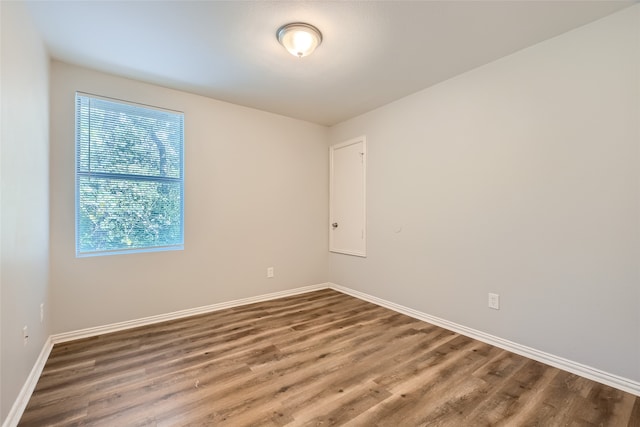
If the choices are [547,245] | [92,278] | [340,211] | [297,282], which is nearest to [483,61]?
[547,245]

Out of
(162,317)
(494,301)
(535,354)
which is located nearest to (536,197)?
(494,301)

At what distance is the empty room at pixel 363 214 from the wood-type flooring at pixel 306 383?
0.05 feet

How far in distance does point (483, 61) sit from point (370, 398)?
2855 mm

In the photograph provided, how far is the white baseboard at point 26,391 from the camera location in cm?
150

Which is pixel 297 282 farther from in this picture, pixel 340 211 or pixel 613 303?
pixel 613 303

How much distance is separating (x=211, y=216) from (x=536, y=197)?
319 cm

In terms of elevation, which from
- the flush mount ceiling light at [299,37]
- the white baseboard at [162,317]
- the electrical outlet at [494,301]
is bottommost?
the white baseboard at [162,317]

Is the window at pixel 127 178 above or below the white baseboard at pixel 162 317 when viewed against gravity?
above

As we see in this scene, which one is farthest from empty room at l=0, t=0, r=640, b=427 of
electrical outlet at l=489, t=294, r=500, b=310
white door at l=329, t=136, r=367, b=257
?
white door at l=329, t=136, r=367, b=257

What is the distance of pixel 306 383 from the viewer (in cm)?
193

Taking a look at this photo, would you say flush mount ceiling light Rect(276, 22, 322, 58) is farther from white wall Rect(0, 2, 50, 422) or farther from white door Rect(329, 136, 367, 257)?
white door Rect(329, 136, 367, 257)

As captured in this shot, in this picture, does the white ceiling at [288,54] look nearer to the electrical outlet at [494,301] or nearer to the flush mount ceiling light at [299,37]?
the flush mount ceiling light at [299,37]

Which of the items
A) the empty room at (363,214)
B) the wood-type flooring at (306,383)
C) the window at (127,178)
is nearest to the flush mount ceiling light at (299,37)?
the empty room at (363,214)

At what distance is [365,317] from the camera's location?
3164 mm
